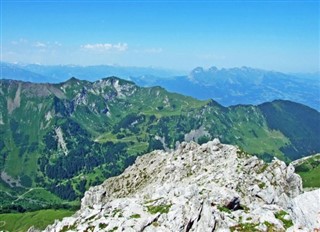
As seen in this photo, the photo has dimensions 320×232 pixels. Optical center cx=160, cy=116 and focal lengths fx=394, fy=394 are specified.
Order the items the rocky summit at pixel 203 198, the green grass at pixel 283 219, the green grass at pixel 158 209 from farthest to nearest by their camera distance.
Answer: the green grass at pixel 158 209 < the green grass at pixel 283 219 < the rocky summit at pixel 203 198

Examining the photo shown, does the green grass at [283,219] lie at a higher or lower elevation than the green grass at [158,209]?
higher

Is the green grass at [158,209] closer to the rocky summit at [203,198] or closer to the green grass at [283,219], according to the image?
the rocky summit at [203,198]

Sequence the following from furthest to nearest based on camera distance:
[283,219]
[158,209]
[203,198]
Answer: [203,198]
[158,209]
[283,219]

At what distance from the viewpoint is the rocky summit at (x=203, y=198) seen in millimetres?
66375

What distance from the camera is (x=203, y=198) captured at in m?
80.9

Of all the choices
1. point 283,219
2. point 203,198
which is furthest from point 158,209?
point 283,219

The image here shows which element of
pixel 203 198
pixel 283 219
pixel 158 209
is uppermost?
pixel 283 219

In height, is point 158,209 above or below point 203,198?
below

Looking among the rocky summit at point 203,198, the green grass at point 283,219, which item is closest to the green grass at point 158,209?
the rocky summit at point 203,198

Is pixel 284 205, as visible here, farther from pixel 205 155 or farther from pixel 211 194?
pixel 205 155

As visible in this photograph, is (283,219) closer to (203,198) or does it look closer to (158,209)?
(203,198)

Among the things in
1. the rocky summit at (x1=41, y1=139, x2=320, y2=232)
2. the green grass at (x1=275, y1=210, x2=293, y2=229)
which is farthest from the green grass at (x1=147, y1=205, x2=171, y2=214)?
the green grass at (x1=275, y1=210, x2=293, y2=229)

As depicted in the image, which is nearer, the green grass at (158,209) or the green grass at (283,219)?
the green grass at (283,219)

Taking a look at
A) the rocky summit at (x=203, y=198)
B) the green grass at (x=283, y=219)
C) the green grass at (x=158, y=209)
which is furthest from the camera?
the green grass at (x=158, y=209)
